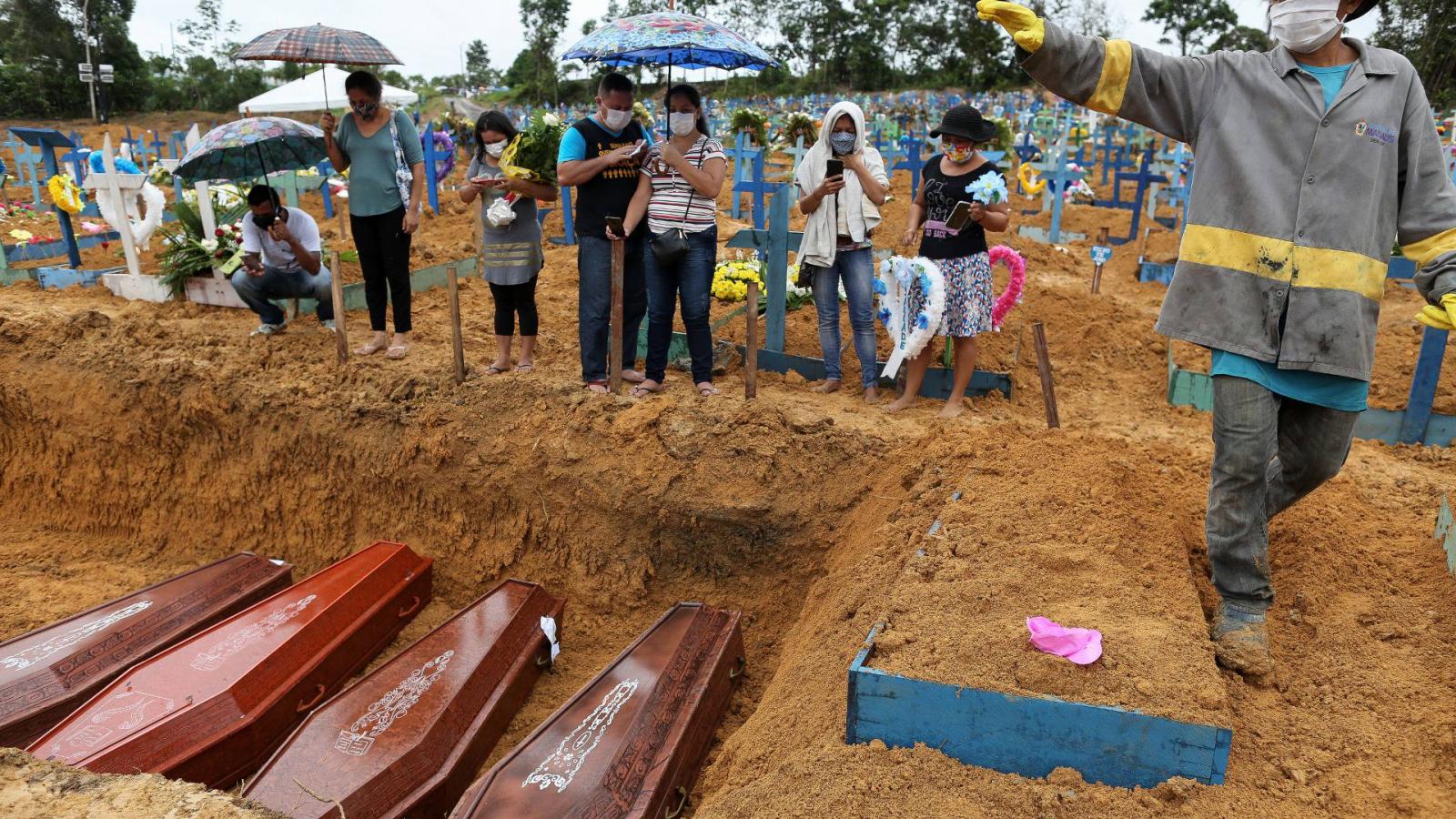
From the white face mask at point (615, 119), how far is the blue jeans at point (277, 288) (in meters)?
3.07

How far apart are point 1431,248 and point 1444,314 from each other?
0.91ft

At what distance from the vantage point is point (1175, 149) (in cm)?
1541

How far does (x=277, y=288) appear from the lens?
22.5ft

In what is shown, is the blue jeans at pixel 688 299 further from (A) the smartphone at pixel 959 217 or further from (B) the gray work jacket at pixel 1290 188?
(B) the gray work jacket at pixel 1290 188

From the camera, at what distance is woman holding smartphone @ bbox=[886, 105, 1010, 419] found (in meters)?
5.17

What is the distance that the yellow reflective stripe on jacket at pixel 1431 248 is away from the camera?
107 inches

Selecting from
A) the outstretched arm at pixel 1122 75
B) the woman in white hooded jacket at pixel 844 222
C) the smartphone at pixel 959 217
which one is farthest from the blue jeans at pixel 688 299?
the outstretched arm at pixel 1122 75

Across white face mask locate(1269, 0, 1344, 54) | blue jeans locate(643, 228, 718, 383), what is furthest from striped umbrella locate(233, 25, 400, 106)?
white face mask locate(1269, 0, 1344, 54)

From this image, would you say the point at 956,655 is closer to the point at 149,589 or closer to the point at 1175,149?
the point at 149,589

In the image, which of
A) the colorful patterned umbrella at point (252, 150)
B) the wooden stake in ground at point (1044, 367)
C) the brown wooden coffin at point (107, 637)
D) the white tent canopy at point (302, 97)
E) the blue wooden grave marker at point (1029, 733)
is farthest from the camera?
the white tent canopy at point (302, 97)

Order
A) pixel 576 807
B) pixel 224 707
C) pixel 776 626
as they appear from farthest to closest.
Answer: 1. pixel 776 626
2. pixel 224 707
3. pixel 576 807

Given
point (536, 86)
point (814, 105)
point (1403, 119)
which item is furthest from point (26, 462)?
point (536, 86)

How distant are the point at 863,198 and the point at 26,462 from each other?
21.2 ft

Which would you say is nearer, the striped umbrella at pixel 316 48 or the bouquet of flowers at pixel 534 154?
the bouquet of flowers at pixel 534 154
